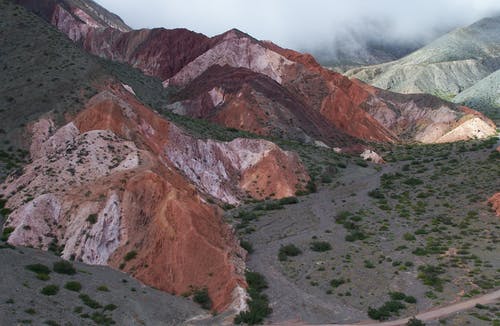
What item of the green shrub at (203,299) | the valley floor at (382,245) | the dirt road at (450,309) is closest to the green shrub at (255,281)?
the valley floor at (382,245)

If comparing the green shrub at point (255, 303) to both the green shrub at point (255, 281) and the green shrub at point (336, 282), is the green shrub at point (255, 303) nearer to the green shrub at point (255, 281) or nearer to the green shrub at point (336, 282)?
the green shrub at point (255, 281)

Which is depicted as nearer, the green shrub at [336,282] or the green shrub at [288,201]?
the green shrub at [336,282]

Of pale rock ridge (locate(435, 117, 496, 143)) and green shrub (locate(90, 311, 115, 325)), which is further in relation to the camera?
pale rock ridge (locate(435, 117, 496, 143))

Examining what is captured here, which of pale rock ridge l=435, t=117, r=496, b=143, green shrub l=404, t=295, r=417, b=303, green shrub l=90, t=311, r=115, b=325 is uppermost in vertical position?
pale rock ridge l=435, t=117, r=496, b=143

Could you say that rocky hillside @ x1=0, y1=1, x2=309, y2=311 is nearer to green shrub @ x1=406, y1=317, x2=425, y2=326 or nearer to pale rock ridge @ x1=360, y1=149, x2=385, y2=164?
green shrub @ x1=406, y1=317, x2=425, y2=326

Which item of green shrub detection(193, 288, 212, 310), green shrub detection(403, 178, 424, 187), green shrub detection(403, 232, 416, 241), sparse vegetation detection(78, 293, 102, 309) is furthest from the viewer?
green shrub detection(403, 178, 424, 187)

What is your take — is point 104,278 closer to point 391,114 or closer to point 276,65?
point 276,65

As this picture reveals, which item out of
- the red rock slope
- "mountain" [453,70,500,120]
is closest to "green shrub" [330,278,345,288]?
the red rock slope
